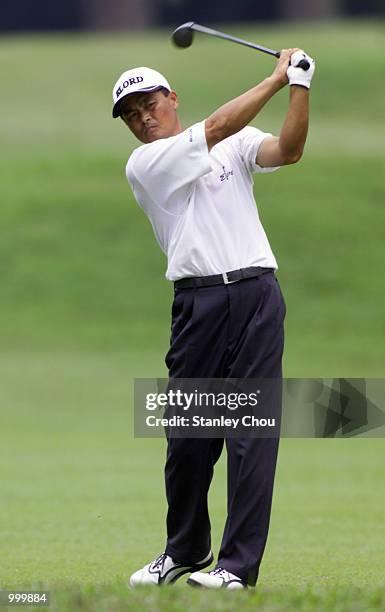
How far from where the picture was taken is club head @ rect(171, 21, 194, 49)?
690cm

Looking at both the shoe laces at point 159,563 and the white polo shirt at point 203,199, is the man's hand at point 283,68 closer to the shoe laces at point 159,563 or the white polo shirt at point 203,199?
the white polo shirt at point 203,199

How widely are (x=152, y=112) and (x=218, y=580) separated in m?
2.00

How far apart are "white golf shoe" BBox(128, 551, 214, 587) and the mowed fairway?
7.2 inches

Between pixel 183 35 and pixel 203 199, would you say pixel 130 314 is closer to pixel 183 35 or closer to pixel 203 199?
pixel 183 35

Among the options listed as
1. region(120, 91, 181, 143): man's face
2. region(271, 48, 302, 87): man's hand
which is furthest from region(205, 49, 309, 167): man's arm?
region(120, 91, 181, 143): man's face

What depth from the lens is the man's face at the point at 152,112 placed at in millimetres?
6320

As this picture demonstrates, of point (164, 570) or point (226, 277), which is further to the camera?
point (164, 570)

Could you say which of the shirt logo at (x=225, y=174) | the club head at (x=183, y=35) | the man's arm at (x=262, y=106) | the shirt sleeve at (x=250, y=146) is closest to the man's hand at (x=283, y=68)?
the man's arm at (x=262, y=106)

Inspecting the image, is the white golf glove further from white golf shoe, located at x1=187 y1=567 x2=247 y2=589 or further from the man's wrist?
white golf shoe, located at x1=187 y1=567 x2=247 y2=589

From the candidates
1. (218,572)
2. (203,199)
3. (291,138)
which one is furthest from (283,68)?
(218,572)

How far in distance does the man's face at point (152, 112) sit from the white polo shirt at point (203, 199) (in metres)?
0.15

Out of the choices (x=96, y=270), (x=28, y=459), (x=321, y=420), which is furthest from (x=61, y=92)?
(x=321, y=420)

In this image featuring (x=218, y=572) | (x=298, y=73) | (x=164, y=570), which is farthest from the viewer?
(x=164, y=570)

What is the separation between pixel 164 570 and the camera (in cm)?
639
